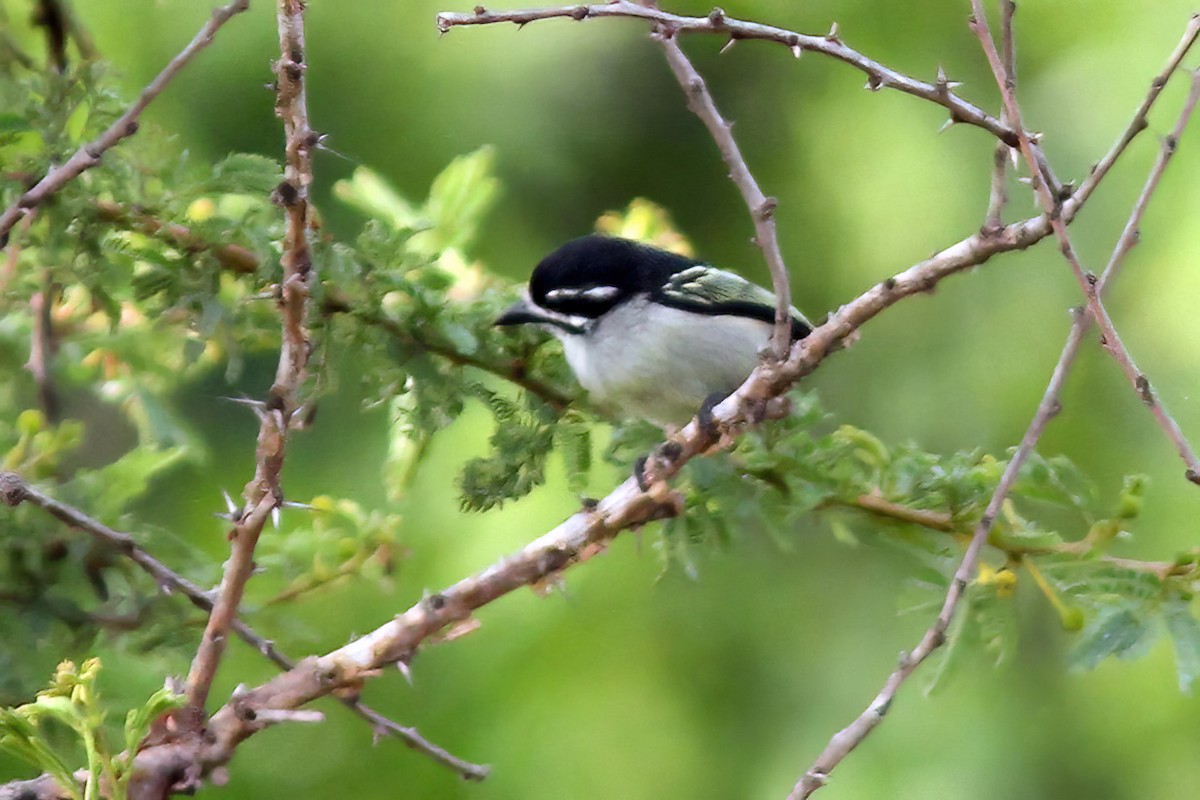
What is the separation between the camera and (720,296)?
1831 millimetres

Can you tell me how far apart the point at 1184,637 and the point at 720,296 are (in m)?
0.79

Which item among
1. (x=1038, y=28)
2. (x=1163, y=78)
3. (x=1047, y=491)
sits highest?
(x=1038, y=28)

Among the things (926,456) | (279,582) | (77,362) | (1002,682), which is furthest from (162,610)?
(1002,682)

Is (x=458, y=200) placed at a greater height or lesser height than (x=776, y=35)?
greater

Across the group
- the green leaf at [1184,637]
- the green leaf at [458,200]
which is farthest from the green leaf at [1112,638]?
the green leaf at [458,200]

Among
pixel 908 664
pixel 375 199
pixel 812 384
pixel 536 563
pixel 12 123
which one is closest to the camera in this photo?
pixel 908 664

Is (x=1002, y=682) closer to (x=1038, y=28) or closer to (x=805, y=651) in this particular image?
(x=805, y=651)

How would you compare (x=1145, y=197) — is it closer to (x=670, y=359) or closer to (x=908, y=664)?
(x=908, y=664)

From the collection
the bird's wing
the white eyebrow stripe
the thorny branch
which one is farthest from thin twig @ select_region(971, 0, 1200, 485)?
the white eyebrow stripe

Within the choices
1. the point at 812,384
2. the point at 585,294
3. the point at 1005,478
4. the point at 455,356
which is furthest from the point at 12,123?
the point at 812,384

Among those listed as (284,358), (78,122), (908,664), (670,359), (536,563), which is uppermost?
(78,122)

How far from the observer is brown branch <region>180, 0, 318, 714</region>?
1034 millimetres

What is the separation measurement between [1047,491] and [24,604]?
102 cm

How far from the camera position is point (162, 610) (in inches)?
58.4
